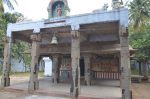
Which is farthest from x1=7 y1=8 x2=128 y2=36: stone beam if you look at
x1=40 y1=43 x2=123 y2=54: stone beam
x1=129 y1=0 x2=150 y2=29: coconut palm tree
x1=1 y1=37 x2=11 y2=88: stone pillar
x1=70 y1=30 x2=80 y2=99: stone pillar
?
x1=129 y1=0 x2=150 y2=29: coconut palm tree

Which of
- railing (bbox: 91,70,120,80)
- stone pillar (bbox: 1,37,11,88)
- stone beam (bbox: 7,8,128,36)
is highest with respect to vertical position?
stone beam (bbox: 7,8,128,36)

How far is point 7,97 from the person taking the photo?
1077cm

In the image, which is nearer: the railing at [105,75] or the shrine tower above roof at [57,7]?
the shrine tower above roof at [57,7]

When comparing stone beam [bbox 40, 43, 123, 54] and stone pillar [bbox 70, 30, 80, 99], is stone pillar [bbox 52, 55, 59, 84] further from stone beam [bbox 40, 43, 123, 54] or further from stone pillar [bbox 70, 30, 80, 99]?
stone pillar [bbox 70, 30, 80, 99]

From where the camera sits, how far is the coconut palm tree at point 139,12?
20.0 metres

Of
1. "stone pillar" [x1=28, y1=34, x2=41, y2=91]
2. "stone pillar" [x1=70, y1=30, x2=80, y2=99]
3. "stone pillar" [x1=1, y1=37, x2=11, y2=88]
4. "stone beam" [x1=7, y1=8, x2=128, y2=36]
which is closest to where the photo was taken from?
"stone beam" [x1=7, y1=8, x2=128, y2=36]

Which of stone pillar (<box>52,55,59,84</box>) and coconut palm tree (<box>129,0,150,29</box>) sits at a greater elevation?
coconut palm tree (<box>129,0,150,29</box>)

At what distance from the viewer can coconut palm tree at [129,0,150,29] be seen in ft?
65.7

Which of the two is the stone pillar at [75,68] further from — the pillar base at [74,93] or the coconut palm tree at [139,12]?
the coconut palm tree at [139,12]

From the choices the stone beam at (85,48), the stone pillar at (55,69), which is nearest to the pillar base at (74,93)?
the stone beam at (85,48)

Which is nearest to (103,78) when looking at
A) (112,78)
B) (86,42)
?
(112,78)

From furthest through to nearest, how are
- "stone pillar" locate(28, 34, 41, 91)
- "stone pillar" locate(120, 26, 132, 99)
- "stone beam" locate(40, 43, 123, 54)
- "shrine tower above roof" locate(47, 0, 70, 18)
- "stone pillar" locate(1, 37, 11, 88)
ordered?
1. "shrine tower above roof" locate(47, 0, 70, 18)
2. "stone beam" locate(40, 43, 123, 54)
3. "stone pillar" locate(1, 37, 11, 88)
4. "stone pillar" locate(28, 34, 41, 91)
5. "stone pillar" locate(120, 26, 132, 99)

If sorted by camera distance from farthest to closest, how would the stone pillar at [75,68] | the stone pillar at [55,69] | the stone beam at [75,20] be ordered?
the stone pillar at [55,69]
the stone pillar at [75,68]
the stone beam at [75,20]

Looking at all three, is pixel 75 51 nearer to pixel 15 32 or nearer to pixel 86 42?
pixel 86 42
